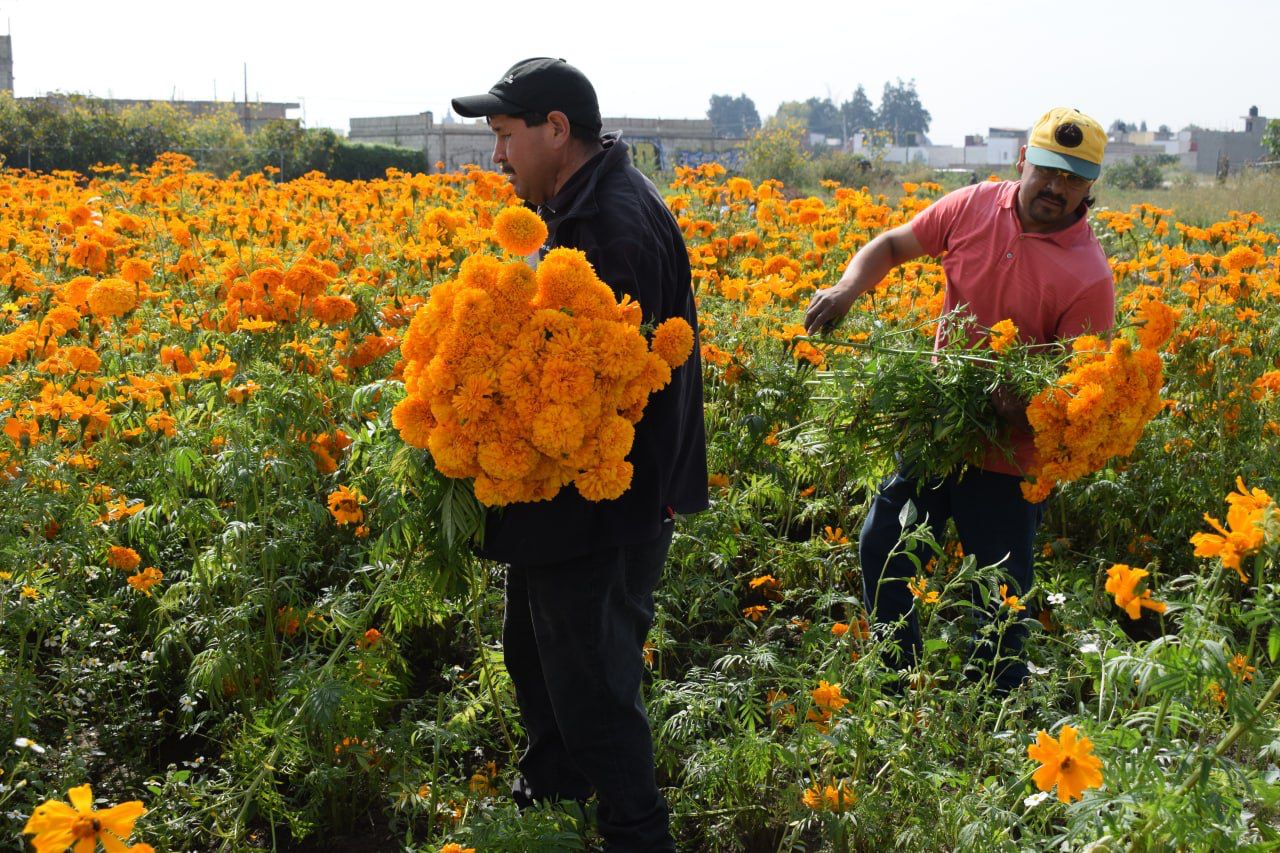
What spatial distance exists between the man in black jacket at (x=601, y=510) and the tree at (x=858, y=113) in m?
141

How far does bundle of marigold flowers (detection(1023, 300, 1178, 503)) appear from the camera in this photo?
2846 mm

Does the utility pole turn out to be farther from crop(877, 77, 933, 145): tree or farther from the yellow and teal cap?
crop(877, 77, 933, 145): tree

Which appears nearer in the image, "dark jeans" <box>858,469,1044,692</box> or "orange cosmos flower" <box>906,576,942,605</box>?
"orange cosmos flower" <box>906,576,942,605</box>

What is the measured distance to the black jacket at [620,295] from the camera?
2455mm

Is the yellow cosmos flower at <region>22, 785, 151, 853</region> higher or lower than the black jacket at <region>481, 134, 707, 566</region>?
lower

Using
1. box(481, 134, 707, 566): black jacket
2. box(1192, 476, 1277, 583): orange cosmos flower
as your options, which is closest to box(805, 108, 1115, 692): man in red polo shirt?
box(481, 134, 707, 566): black jacket

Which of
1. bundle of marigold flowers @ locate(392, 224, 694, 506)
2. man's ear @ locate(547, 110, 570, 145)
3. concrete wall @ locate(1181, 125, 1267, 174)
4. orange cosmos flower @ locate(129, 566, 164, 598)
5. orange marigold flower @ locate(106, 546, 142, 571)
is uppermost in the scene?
concrete wall @ locate(1181, 125, 1267, 174)

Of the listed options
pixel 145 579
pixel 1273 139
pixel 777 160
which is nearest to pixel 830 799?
pixel 145 579

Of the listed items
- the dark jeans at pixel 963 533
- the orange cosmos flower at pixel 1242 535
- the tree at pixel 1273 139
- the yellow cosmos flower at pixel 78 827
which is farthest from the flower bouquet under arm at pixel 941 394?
the tree at pixel 1273 139

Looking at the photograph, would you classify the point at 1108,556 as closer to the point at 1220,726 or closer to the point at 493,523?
the point at 1220,726

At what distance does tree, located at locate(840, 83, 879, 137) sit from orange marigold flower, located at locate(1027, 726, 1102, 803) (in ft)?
466

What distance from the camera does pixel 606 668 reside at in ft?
8.52

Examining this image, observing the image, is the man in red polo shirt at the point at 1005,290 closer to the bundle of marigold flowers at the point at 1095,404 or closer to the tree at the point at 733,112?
the bundle of marigold flowers at the point at 1095,404

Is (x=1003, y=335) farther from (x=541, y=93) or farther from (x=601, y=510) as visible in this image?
(x=541, y=93)
